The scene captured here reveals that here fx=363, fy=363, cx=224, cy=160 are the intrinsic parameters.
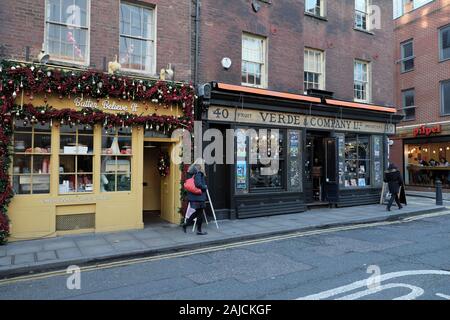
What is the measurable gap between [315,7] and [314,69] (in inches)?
95.3

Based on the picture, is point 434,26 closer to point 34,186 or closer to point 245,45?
point 245,45

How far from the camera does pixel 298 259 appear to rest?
6.80 meters

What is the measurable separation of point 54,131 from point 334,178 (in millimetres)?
9637

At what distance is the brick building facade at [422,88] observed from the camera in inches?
822

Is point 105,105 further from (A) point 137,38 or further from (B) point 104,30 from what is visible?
(A) point 137,38

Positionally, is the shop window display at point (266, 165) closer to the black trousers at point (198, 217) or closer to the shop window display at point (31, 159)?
the black trousers at point (198, 217)

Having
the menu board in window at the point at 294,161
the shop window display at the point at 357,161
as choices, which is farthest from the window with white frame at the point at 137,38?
the shop window display at the point at 357,161

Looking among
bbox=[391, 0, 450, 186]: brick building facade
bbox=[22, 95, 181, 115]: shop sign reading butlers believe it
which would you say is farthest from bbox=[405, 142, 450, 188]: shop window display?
bbox=[22, 95, 181, 115]: shop sign reading butlers believe it

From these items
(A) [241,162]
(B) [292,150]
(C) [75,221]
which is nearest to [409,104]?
(B) [292,150]

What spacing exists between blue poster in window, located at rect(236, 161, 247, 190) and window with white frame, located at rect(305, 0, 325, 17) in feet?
21.3

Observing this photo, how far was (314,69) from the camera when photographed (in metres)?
13.5

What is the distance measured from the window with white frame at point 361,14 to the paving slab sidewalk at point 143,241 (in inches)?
314

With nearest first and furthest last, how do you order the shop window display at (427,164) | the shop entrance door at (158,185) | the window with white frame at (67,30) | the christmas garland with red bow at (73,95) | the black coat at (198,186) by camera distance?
the christmas garland with red bow at (73,95)
the window with white frame at (67,30)
the black coat at (198,186)
the shop entrance door at (158,185)
the shop window display at (427,164)

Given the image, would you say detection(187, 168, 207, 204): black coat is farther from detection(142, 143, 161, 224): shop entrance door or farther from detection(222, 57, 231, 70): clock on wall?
detection(222, 57, 231, 70): clock on wall
